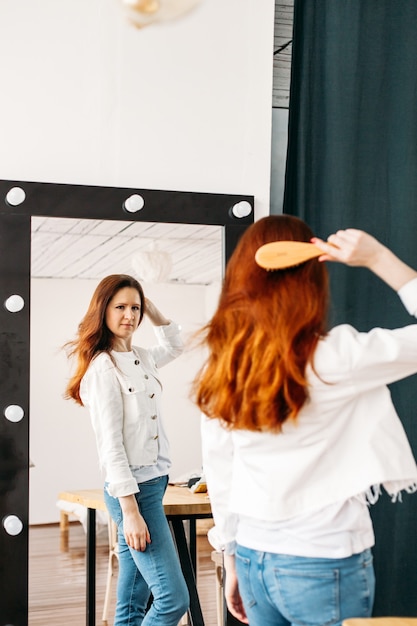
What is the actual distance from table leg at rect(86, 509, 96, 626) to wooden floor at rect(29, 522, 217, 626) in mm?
11

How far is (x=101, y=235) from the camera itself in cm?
220

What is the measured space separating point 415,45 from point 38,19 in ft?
3.68

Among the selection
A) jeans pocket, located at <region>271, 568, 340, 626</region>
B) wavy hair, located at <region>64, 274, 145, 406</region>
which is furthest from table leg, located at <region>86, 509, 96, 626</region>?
jeans pocket, located at <region>271, 568, 340, 626</region>

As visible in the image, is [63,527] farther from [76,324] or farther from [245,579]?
[245,579]

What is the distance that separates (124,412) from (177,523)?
0.37 m

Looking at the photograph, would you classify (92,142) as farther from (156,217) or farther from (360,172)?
(360,172)

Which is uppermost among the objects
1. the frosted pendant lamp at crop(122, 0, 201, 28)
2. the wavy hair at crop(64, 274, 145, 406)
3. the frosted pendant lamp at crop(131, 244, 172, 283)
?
the frosted pendant lamp at crop(122, 0, 201, 28)

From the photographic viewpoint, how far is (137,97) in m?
2.28

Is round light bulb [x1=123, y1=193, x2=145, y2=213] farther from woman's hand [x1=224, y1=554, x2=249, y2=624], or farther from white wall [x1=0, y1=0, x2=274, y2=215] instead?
woman's hand [x1=224, y1=554, x2=249, y2=624]

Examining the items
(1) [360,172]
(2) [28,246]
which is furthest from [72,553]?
(1) [360,172]

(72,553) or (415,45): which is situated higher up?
(415,45)

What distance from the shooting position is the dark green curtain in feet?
7.85

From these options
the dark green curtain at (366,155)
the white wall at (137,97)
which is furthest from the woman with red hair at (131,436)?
the dark green curtain at (366,155)

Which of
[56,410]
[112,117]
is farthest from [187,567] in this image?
[112,117]
